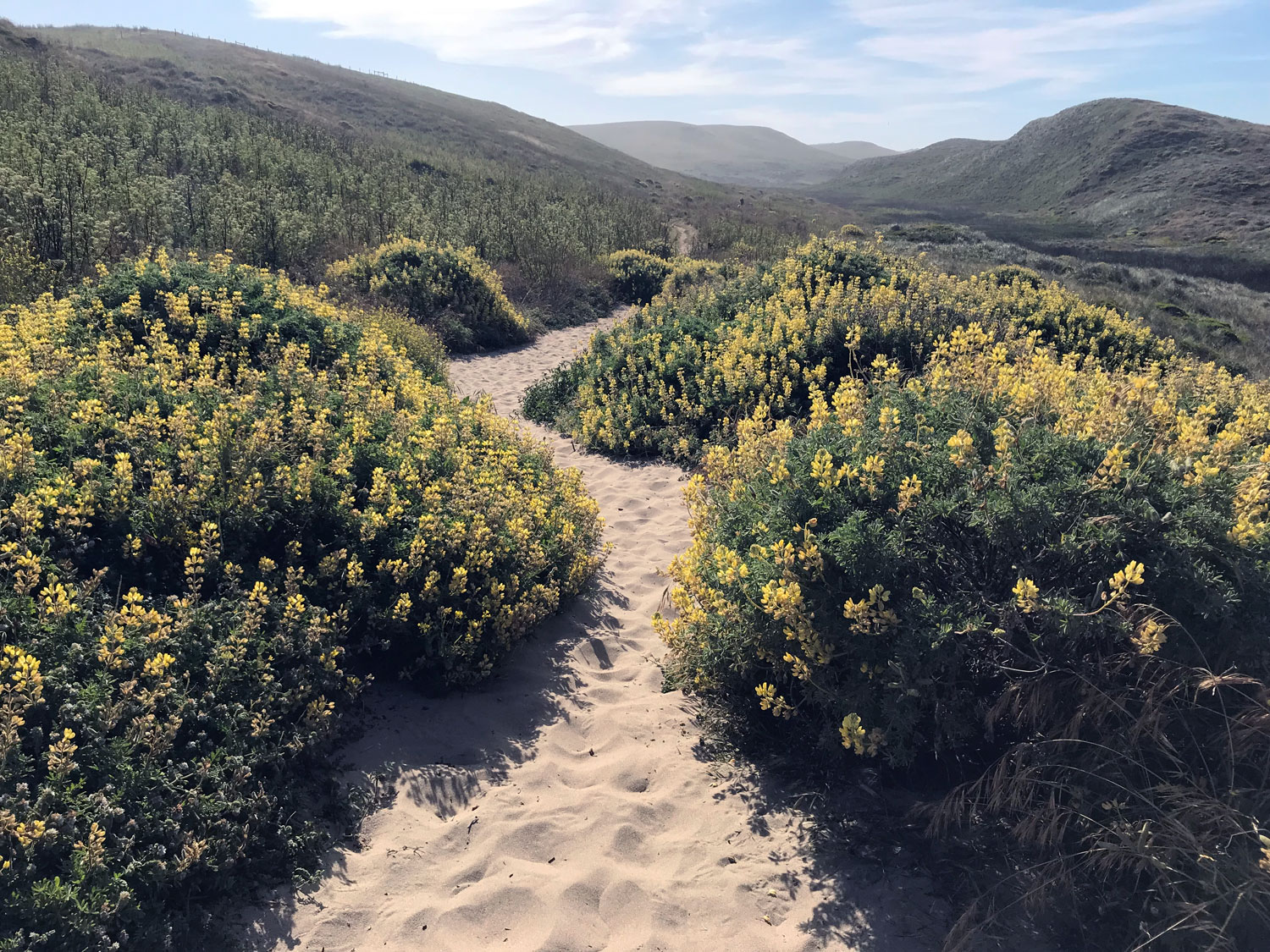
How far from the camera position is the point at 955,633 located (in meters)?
2.83

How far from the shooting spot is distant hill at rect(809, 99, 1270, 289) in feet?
148

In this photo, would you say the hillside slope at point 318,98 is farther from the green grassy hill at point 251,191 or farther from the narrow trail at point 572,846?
the narrow trail at point 572,846

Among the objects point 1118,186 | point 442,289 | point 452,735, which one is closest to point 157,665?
point 452,735

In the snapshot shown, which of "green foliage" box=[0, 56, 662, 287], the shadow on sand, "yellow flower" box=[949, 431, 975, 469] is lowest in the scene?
the shadow on sand

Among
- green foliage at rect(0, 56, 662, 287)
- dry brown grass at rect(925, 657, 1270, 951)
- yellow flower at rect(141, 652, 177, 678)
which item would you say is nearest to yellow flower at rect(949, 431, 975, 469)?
dry brown grass at rect(925, 657, 1270, 951)

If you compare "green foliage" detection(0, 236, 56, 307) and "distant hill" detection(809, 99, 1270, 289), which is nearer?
Answer: "green foliage" detection(0, 236, 56, 307)

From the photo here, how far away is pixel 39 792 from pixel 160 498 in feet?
5.23

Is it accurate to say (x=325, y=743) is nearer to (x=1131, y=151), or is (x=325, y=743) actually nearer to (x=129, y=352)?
(x=129, y=352)

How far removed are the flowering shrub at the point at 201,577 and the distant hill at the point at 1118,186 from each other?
133 feet

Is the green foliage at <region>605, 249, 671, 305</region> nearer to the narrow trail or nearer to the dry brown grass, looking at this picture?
the narrow trail

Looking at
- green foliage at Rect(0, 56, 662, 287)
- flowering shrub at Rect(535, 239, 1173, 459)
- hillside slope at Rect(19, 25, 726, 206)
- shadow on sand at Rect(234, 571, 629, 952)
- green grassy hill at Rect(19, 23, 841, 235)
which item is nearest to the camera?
shadow on sand at Rect(234, 571, 629, 952)

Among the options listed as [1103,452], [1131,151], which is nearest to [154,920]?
[1103,452]

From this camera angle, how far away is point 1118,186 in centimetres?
6494

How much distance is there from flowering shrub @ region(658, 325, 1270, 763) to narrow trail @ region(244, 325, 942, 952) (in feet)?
1.68
